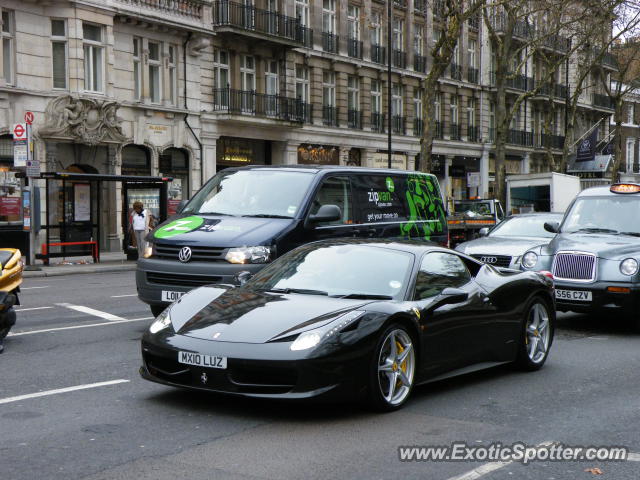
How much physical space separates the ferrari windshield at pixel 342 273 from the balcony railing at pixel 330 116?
114 feet

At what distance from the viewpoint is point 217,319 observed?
6.89 m

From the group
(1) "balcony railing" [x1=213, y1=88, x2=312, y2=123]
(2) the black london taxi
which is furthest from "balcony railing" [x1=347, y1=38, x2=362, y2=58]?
(2) the black london taxi

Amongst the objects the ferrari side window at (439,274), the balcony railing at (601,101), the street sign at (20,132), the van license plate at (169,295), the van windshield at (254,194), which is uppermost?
the balcony railing at (601,101)

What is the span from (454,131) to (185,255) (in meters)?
44.7

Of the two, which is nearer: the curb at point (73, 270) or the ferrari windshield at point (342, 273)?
the ferrari windshield at point (342, 273)

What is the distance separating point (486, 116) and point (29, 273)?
40208 mm

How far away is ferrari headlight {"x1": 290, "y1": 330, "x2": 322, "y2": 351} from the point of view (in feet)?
20.9

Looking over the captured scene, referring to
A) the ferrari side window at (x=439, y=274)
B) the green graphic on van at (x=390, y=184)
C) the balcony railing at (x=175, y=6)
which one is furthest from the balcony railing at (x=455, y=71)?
the ferrari side window at (x=439, y=274)

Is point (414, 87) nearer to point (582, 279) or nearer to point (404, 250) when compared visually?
point (582, 279)

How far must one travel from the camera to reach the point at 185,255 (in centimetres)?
1055

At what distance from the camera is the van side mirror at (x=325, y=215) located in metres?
11.2

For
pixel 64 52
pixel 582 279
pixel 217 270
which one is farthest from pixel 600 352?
pixel 64 52

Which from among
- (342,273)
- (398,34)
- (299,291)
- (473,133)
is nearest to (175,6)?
(398,34)

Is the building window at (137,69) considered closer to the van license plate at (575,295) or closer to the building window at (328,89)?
the building window at (328,89)
